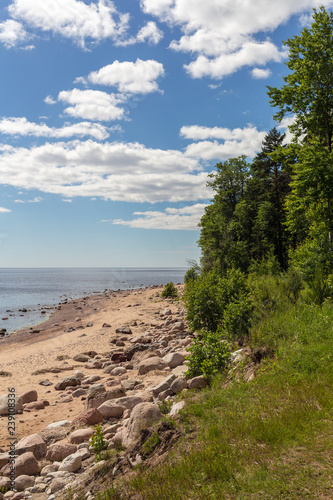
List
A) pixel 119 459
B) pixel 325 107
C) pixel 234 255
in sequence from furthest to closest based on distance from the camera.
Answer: pixel 234 255 < pixel 325 107 < pixel 119 459

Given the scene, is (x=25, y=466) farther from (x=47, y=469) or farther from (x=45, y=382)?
(x=45, y=382)

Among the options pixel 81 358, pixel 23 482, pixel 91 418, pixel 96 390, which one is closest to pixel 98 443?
pixel 23 482

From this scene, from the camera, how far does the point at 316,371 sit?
5.65 metres

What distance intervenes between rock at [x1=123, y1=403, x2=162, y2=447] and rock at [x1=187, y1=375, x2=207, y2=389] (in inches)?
45.2

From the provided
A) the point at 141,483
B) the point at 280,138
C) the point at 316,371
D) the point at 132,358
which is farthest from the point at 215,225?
the point at 141,483

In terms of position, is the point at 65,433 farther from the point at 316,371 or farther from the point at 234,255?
the point at 234,255

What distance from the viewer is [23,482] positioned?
5148 mm

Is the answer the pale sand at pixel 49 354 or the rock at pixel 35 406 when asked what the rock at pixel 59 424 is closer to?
the pale sand at pixel 49 354

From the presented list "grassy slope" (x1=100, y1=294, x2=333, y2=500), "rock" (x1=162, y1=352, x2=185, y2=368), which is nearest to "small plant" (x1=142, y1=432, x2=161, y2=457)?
"grassy slope" (x1=100, y1=294, x2=333, y2=500)

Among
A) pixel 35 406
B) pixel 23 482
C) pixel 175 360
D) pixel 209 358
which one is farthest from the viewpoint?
pixel 175 360

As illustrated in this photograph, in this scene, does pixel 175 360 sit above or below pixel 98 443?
below

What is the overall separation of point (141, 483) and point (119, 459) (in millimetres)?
1127

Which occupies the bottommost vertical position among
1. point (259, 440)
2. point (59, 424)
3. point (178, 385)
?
point (59, 424)

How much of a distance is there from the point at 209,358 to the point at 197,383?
0.76 m
